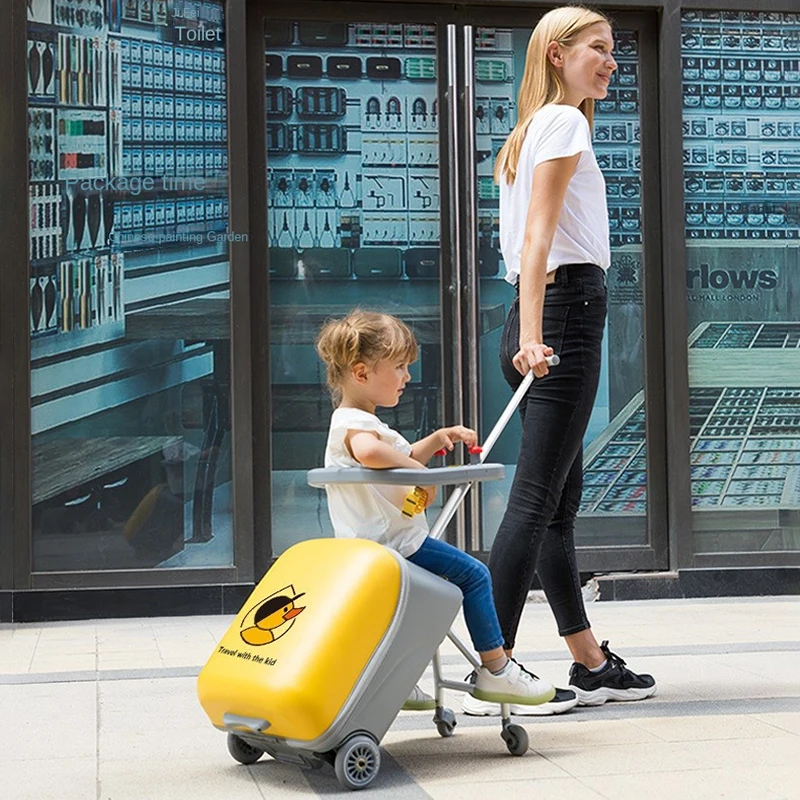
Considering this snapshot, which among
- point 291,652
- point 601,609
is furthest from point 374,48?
point 291,652

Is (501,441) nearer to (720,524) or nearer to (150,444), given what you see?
(720,524)

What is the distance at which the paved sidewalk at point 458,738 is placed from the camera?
9.82ft

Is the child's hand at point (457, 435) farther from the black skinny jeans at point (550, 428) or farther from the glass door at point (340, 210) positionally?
the glass door at point (340, 210)

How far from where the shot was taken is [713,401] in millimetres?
6945

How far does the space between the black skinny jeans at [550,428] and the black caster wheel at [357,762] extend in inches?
31.6

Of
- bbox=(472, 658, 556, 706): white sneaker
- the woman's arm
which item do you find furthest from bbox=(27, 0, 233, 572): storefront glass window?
bbox=(472, 658, 556, 706): white sneaker

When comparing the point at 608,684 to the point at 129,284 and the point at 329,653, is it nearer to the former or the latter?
the point at 329,653

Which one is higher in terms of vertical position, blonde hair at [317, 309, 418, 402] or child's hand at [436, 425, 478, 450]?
blonde hair at [317, 309, 418, 402]

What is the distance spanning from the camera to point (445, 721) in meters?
3.50

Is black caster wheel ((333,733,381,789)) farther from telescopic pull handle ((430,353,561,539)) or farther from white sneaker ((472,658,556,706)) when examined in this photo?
telescopic pull handle ((430,353,561,539))

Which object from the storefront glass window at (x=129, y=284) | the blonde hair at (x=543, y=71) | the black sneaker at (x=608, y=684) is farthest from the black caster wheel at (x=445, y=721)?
the storefront glass window at (x=129, y=284)

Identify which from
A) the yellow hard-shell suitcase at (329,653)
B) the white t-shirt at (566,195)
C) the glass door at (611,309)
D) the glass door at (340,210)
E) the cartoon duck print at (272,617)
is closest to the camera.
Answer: the yellow hard-shell suitcase at (329,653)

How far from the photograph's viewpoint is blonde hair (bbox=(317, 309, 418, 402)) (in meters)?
3.33

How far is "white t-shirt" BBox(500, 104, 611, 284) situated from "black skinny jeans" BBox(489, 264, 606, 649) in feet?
0.18
